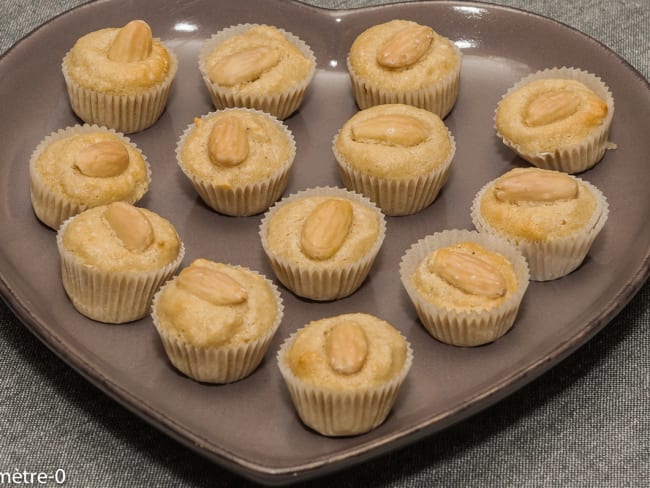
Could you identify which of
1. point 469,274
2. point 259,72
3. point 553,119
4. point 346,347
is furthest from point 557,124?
point 346,347

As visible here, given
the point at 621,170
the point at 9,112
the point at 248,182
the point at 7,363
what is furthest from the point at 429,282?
the point at 9,112

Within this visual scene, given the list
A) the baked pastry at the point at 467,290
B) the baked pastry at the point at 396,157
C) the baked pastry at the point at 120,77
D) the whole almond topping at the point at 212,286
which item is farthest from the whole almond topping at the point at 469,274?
the baked pastry at the point at 120,77

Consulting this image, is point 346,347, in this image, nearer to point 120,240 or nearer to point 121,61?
point 120,240

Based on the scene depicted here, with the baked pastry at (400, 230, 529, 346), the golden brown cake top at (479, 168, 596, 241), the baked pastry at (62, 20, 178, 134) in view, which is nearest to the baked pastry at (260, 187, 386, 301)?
the baked pastry at (400, 230, 529, 346)

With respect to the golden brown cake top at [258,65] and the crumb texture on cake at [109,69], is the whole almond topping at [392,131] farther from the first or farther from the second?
the crumb texture on cake at [109,69]

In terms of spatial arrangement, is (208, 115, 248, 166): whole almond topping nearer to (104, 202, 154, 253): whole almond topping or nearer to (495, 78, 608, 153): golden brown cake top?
(104, 202, 154, 253): whole almond topping

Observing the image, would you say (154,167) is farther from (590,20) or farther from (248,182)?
(590,20)
